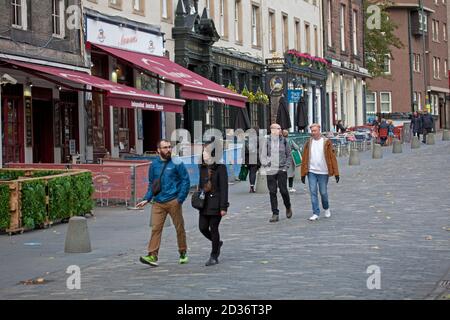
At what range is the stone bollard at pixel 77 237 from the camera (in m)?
14.7

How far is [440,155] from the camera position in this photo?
41.1m

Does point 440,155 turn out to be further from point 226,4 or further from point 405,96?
point 405,96

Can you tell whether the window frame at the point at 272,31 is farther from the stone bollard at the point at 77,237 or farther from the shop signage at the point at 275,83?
the stone bollard at the point at 77,237

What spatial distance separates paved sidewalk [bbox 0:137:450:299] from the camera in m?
11.0

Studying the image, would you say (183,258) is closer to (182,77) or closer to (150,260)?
(150,260)

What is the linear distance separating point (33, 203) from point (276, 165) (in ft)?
15.2

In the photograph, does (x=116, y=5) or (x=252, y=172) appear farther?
(x=116, y=5)

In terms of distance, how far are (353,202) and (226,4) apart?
20.1 metres

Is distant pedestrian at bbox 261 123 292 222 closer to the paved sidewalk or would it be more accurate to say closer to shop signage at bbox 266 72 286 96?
the paved sidewalk

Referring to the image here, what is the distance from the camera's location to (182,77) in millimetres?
30312

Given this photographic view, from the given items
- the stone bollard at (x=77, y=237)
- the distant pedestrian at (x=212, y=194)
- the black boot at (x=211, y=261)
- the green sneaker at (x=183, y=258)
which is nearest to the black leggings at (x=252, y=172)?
the stone bollard at (x=77, y=237)

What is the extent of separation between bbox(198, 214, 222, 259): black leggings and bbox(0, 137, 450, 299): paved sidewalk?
279 millimetres

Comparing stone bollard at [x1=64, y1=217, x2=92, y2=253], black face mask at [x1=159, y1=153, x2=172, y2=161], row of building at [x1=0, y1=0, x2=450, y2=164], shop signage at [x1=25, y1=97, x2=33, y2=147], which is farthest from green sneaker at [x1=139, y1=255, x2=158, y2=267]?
shop signage at [x1=25, y1=97, x2=33, y2=147]

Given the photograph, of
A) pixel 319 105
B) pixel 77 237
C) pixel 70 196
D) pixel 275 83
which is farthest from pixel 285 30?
pixel 77 237
